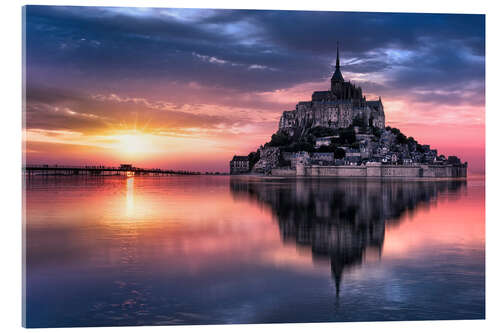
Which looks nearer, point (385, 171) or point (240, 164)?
point (385, 171)

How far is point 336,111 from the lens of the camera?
80.9 m

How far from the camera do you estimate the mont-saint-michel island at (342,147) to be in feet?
231

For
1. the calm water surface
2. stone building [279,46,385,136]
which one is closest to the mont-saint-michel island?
stone building [279,46,385,136]

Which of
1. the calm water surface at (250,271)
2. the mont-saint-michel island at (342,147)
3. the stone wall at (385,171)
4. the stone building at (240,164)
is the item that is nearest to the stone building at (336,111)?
the mont-saint-michel island at (342,147)

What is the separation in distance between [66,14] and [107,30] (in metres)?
1.45

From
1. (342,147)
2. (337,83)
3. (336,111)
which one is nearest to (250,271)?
(342,147)

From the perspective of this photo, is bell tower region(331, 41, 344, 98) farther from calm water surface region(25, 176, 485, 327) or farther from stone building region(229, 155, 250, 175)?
calm water surface region(25, 176, 485, 327)

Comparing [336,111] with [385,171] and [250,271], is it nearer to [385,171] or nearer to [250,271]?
[385,171]

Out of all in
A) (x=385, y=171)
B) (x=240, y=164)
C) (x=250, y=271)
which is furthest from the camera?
(x=240, y=164)

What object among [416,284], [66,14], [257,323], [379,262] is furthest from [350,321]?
[66,14]

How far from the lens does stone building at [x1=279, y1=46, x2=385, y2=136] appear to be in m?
80.5

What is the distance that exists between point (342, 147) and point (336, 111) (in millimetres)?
8383

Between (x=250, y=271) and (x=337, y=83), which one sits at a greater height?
(x=337, y=83)

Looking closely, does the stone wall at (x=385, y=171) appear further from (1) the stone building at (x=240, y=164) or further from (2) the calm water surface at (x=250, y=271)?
(2) the calm water surface at (x=250, y=271)
